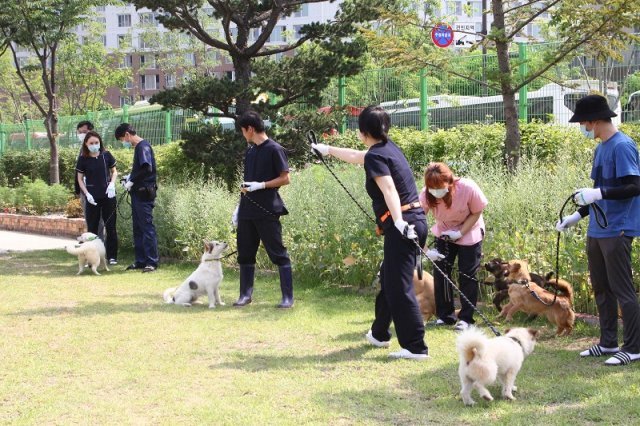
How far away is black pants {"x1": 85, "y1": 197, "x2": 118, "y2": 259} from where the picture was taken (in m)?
12.2

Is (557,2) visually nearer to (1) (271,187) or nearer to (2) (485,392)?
(1) (271,187)

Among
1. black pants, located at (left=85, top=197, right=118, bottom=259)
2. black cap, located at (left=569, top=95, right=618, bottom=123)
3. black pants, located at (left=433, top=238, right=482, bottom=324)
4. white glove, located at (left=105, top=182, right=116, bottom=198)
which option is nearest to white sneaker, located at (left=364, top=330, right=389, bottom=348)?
black pants, located at (left=433, top=238, right=482, bottom=324)

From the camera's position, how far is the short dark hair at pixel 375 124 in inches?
241

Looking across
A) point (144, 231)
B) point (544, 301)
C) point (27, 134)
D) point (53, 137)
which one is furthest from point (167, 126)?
point (544, 301)

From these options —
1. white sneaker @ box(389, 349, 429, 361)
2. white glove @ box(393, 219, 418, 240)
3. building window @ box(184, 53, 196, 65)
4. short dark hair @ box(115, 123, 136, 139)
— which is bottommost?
white sneaker @ box(389, 349, 429, 361)

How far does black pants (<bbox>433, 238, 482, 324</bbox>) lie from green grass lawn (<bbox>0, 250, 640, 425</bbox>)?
0.26m

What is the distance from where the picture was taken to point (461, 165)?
12.0 m

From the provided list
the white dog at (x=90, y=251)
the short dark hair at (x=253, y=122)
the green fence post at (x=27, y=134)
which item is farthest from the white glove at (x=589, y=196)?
the green fence post at (x=27, y=134)

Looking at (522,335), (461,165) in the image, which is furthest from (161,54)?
(522,335)

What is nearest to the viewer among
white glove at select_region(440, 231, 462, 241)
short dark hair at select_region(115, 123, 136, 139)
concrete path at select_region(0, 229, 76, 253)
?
white glove at select_region(440, 231, 462, 241)

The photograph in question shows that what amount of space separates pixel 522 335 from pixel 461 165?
6746mm

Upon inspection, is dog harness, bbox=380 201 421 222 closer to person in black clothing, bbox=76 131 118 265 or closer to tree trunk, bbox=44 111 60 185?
person in black clothing, bbox=76 131 118 265

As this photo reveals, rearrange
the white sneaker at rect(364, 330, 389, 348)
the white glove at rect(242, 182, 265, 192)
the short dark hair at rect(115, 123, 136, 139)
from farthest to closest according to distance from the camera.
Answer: the short dark hair at rect(115, 123, 136, 139) < the white glove at rect(242, 182, 265, 192) < the white sneaker at rect(364, 330, 389, 348)

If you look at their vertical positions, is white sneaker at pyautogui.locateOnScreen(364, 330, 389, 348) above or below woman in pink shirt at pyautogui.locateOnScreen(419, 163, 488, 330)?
below
